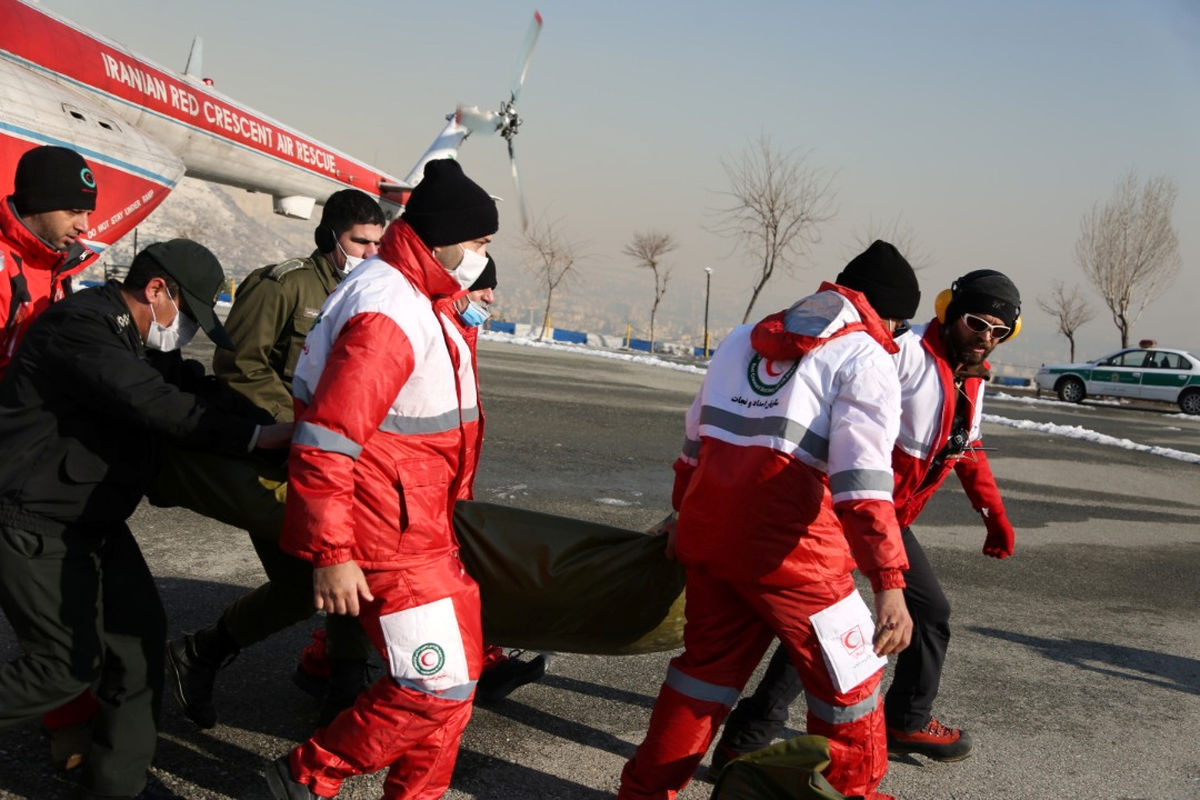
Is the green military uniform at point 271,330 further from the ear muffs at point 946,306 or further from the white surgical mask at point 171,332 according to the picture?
the ear muffs at point 946,306

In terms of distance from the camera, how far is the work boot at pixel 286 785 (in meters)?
2.77

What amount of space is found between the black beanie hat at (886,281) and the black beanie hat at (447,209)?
1.31 meters

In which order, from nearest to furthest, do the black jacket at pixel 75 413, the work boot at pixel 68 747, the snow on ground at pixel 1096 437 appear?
the black jacket at pixel 75 413, the work boot at pixel 68 747, the snow on ground at pixel 1096 437

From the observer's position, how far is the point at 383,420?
2623mm

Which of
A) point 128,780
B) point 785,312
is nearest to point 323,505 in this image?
point 128,780

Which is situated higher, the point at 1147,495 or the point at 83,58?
the point at 83,58

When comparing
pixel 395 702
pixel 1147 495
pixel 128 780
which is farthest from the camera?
pixel 1147 495

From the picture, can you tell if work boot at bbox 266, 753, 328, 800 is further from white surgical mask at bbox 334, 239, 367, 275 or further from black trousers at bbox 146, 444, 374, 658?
white surgical mask at bbox 334, 239, 367, 275

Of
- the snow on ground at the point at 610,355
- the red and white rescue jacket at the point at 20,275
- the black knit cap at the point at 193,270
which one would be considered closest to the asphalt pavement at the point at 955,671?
the red and white rescue jacket at the point at 20,275

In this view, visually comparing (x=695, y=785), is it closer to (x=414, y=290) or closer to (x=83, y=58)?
(x=414, y=290)

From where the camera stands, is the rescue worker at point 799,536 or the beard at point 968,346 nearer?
the rescue worker at point 799,536

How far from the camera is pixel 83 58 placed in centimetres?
1404

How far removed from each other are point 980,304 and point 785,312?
44.9 inches

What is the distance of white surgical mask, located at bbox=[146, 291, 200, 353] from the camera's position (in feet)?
10.2
